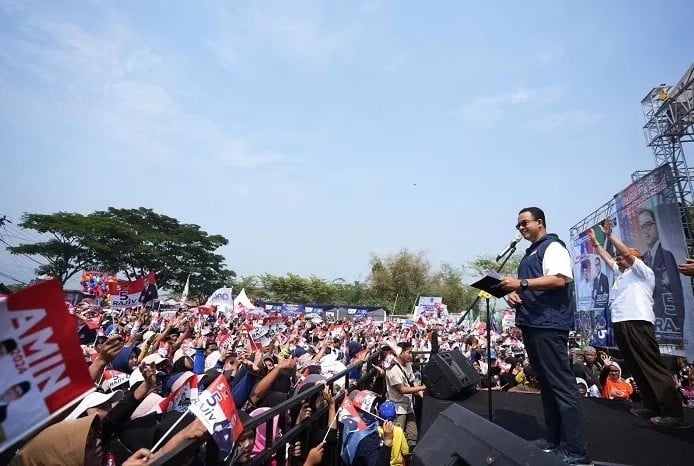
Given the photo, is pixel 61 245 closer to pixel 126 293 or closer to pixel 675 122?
pixel 126 293

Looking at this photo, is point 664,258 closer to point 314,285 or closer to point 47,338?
point 47,338

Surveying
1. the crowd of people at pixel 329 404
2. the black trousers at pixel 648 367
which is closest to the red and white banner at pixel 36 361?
the crowd of people at pixel 329 404

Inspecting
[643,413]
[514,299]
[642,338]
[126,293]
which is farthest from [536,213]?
[126,293]

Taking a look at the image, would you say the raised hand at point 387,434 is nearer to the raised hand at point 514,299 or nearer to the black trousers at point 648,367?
the raised hand at point 514,299

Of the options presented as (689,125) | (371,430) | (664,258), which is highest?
(689,125)

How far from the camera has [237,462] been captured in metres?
2.90

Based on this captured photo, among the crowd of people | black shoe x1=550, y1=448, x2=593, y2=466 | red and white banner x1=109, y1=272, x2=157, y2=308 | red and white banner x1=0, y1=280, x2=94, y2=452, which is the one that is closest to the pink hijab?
the crowd of people


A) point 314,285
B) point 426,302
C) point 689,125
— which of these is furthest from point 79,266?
point 689,125

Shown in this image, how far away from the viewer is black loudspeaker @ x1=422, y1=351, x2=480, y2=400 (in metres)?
5.37

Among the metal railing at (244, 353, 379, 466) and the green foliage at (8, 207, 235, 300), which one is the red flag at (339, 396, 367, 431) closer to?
the metal railing at (244, 353, 379, 466)

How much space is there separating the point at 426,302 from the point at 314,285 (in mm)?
29820

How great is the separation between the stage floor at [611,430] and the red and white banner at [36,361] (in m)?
3.28

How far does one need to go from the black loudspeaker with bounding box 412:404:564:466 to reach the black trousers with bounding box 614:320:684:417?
2735 mm

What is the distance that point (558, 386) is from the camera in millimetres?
2826
